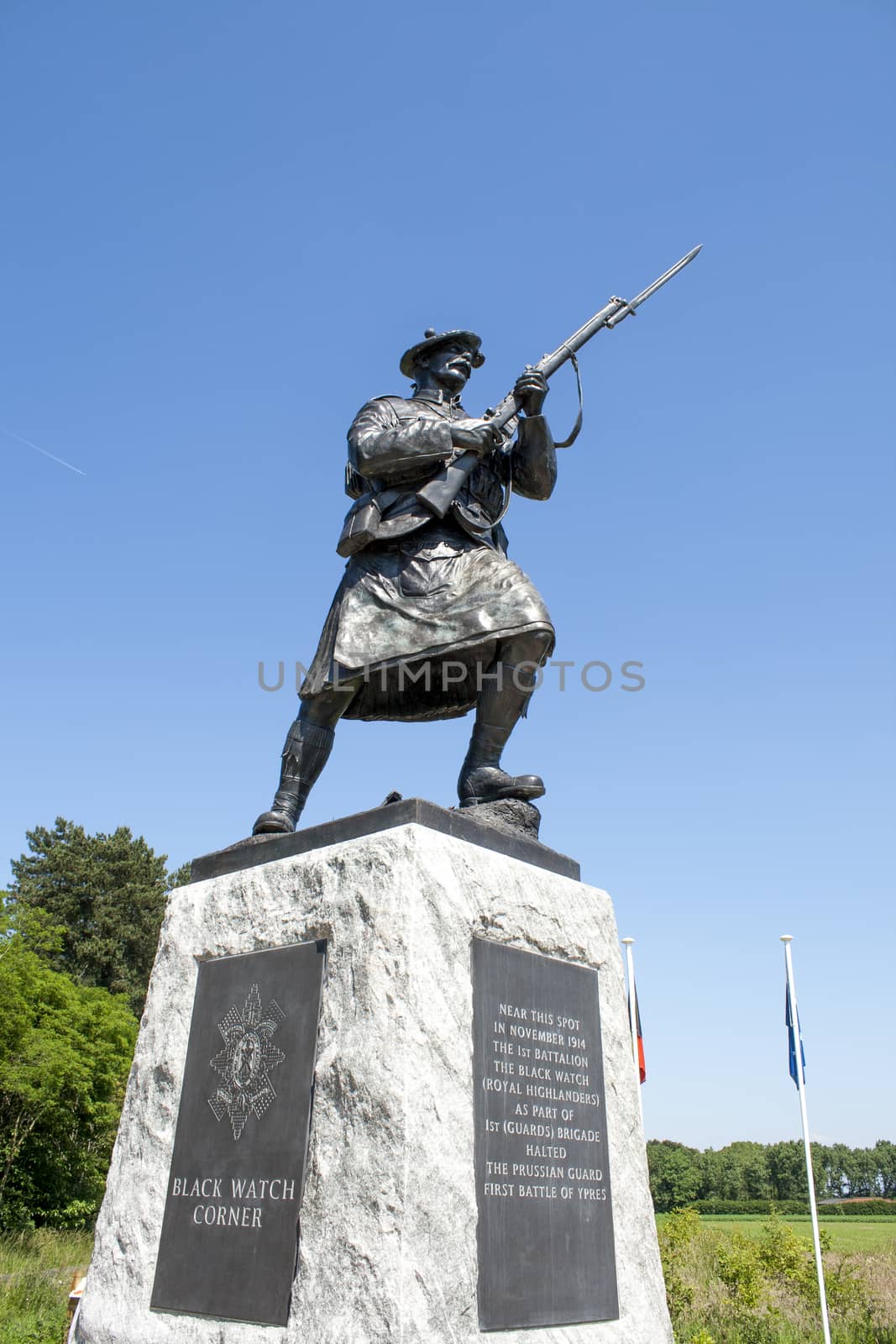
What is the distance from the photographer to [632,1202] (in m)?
3.73

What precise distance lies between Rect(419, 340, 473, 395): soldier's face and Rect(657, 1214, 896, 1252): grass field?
23.0 metres

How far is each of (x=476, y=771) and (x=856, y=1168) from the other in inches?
2067

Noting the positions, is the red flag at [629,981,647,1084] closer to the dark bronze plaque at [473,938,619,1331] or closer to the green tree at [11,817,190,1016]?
the dark bronze plaque at [473,938,619,1331]

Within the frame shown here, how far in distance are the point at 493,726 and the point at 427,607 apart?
0.62 m

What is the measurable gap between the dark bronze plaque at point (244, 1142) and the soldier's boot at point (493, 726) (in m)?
1.18

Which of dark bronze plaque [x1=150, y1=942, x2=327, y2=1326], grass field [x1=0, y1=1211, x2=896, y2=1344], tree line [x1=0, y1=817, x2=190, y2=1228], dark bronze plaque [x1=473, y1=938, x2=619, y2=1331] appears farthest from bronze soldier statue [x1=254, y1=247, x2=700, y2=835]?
tree line [x1=0, y1=817, x2=190, y2=1228]

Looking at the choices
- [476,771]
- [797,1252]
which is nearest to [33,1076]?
[797,1252]

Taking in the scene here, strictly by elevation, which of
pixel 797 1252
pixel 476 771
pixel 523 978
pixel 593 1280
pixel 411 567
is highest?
pixel 411 567

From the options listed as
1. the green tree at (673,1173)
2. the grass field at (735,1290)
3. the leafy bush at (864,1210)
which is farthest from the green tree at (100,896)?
the leafy bush at (864,1210)

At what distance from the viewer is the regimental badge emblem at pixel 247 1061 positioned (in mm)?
3428

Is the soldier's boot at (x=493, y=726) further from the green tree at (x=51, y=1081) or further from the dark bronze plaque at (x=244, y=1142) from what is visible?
the green tree at (x=51, y=1081)

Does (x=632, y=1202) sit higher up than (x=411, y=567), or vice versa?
(x=411, y=567)

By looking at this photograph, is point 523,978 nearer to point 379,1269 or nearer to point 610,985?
point 610,985

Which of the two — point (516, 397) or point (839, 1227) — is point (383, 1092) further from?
point (839, 1227)
